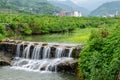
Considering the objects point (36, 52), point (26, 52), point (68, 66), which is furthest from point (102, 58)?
point (26, 52)

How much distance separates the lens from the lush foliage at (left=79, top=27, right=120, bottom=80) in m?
16.5

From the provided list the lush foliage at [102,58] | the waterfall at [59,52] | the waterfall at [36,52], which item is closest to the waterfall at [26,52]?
the waterfall at [36,52]

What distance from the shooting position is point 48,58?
32.5 metres

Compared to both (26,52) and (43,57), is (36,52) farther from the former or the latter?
(26,52)

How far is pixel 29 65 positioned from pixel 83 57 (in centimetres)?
999

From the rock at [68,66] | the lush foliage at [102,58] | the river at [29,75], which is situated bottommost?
the river at [29,75]

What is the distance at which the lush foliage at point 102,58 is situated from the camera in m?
16.5

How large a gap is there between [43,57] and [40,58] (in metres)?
0.38

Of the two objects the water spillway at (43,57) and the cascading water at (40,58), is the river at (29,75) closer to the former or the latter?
the water spillway at (43,57)

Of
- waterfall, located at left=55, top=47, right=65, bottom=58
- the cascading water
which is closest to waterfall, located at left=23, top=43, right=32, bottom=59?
the cascading water

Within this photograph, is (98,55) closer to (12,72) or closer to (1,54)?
(12,72)

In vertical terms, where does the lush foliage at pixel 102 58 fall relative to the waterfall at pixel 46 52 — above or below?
above

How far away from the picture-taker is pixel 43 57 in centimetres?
3306

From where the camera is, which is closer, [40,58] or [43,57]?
[43,57]
